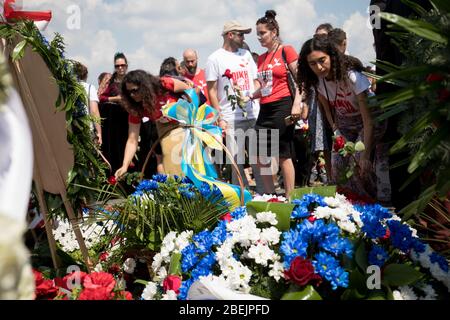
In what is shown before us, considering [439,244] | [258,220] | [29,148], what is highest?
[29,148]

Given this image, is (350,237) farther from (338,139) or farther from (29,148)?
(338,139)

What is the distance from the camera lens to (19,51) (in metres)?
2.38

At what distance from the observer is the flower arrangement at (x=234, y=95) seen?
5.45 m

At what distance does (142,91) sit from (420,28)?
3232 millimetres

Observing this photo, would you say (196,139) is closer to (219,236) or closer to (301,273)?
(219,236)

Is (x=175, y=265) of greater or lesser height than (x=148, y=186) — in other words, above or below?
below

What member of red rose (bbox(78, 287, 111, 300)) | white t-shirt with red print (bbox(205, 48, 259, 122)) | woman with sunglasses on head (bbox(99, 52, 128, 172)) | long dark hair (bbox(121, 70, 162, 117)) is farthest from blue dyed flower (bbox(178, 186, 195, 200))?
woman with sunglasses on head (bbox(99, 52, 128, 172))

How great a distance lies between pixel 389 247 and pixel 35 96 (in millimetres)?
1523

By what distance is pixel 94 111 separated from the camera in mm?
6047

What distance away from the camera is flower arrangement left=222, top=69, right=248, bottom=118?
5.45 m

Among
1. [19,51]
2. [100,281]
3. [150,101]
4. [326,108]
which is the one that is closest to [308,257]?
[100,281]

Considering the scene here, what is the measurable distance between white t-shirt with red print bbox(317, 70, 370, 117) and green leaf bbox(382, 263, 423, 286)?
182 centimetres

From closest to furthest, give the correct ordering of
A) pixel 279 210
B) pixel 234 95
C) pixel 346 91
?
pixel 279 210
pixel 346 91
pixel 234 95
